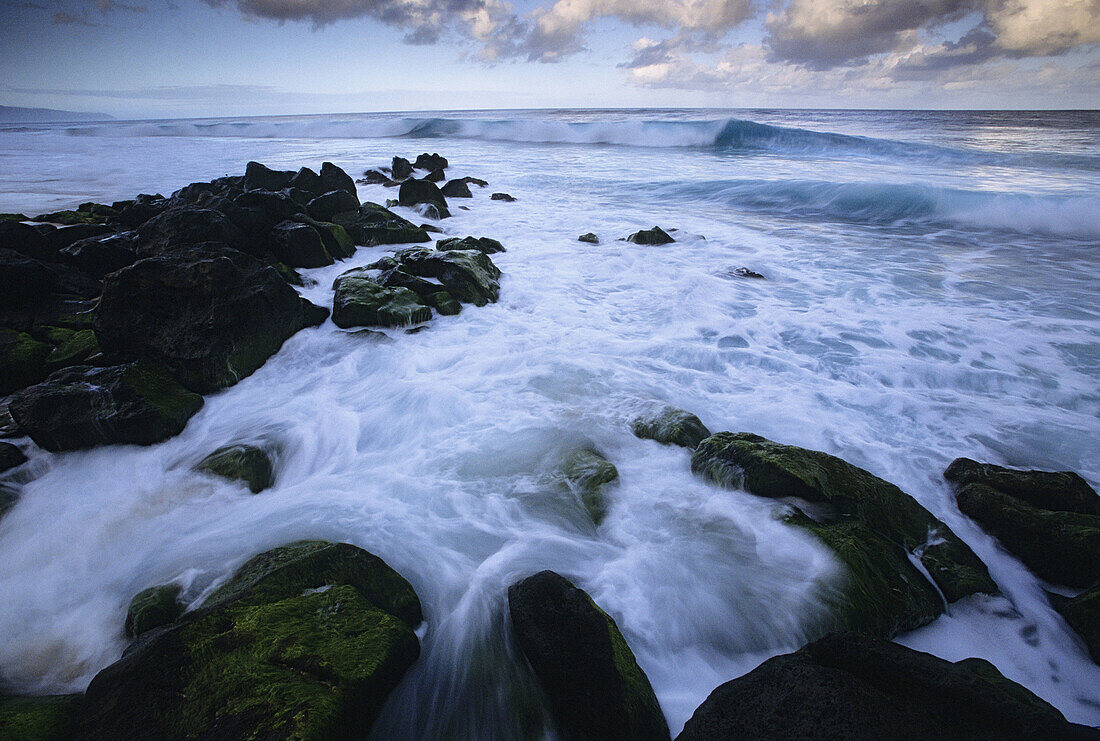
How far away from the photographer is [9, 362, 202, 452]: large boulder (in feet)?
10.2

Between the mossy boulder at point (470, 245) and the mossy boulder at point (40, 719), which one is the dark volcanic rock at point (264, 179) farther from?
the mossy boulder at point (40, 719)

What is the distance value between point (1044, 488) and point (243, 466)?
191 inches

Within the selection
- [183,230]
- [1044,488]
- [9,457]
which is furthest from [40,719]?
[183,230]

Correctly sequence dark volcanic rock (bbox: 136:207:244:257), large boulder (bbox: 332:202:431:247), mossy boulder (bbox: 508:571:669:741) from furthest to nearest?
large boulder (bbox: 332:202:431:247) < dark volcanic rock (bbox: 136:207:244:257) < mossy boulder (bbox: 508:571:669:741)

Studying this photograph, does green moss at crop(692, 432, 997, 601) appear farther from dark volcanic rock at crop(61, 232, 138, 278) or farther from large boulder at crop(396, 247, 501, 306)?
dark volcanic rock at crop(61, 232, 138, 278)

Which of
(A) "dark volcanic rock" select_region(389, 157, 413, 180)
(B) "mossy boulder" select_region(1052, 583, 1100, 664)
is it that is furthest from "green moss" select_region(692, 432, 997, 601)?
(A) "dark volcanic rock" select_region(389, 157, 413, 180)

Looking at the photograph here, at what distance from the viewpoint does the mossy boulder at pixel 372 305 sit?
516 cm

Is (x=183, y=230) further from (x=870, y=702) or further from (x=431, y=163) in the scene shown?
(x=431, y=163)

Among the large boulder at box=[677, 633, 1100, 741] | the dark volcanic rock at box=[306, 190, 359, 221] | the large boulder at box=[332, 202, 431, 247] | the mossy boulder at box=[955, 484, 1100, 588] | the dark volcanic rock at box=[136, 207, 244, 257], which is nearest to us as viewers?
the large boulder at box=[677, 633, 1100, 741]

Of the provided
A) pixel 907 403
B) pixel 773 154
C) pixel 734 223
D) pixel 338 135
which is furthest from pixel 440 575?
pixel 338 135

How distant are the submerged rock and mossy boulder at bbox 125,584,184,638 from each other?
828 centimetres

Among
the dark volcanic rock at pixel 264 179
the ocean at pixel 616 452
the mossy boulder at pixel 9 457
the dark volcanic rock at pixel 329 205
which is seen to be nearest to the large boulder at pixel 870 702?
the ocean at pixel 616 452

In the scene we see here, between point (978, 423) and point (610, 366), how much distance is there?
2.99 meters

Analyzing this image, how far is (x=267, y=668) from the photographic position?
165cm
